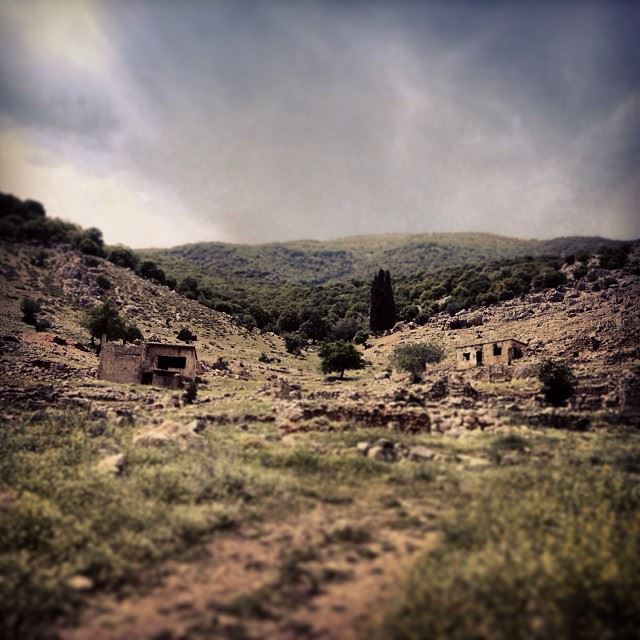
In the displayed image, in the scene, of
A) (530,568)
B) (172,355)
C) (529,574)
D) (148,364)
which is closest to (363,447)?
(530,568)

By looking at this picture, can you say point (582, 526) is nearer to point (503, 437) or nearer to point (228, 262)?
point (503, 437)

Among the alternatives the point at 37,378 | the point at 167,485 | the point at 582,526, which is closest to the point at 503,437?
the point at 582,526

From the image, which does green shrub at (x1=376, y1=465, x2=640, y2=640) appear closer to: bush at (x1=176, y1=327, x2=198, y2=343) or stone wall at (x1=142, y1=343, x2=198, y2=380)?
stone wall at (x1=142, y1=343, x2=198, y2=380)

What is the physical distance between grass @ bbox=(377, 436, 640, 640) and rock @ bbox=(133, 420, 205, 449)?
8.64 metres

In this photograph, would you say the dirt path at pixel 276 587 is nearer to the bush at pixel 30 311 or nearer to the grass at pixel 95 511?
the grass at pixel 95 511

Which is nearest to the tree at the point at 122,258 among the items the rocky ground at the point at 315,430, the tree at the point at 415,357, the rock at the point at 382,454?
the rocky ground at the point at 315,430

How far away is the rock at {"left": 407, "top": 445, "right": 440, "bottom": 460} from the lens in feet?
44.4

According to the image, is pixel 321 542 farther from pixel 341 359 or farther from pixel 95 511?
pixel 341 359

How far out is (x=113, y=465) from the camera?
12.3 meters

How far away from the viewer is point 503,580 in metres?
6.37

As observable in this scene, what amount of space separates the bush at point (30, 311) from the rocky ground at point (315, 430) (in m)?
0.99

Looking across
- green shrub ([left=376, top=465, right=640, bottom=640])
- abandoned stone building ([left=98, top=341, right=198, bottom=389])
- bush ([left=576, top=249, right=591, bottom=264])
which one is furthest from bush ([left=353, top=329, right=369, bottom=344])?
green shrub ([left=376, top=465, right=640, bottom=640])

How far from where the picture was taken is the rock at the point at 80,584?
22.7ft

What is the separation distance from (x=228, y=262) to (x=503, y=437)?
589 feet
